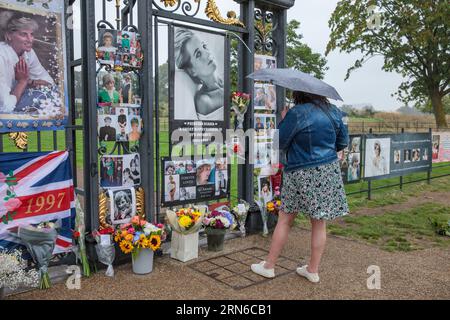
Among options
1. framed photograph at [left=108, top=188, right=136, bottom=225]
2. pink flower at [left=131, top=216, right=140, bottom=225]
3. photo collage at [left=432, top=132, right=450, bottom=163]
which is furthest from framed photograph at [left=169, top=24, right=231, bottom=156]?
photo collage at [left=432, top=132, right=450, bottom=163]

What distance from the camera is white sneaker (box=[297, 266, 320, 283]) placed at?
3.83m

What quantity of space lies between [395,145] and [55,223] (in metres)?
6.96

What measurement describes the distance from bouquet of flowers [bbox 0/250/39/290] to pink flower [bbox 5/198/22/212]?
45 centimetres

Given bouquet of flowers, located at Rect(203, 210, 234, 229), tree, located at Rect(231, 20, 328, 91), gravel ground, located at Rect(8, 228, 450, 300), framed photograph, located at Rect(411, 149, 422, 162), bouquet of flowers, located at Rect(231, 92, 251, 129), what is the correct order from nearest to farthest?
gravel ground, located at Rect(8, 228, 450, 300) → bouquet of flowers, located at Rect(203, 210, 234, 229) → bouquet of flowers, located at Rect(231, 92, 251, 129) → framed photograph, located at Rect(411, 149, 422, 162) → tree, located at Rect(231, 20, 328, 91)

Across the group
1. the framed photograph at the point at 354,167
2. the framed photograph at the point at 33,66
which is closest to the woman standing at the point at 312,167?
the framed photograph at the point at 33,66

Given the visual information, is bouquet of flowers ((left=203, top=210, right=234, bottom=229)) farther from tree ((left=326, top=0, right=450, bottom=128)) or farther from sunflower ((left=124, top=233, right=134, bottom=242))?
tree ((left=326, top=0, right=450, bottom=128))

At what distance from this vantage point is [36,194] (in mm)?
3838

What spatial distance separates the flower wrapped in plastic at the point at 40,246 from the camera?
11.8ft

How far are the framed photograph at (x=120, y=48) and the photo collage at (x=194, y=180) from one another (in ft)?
3.81

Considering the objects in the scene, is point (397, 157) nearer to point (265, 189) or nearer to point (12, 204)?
point (265, 189)

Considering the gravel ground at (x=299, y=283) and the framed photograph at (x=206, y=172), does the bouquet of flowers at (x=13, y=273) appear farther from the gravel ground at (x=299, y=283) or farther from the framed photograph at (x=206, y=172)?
the framed photograph at (x=206, y=172)

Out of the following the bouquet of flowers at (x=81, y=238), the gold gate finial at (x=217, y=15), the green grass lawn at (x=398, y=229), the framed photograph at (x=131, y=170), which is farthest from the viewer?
the green grass lawn at (x=398, y=229)

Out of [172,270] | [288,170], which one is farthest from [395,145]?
[172,270]

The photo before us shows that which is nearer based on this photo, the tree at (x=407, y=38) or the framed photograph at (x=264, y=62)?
the framed photograph at (x=264, y=62)
